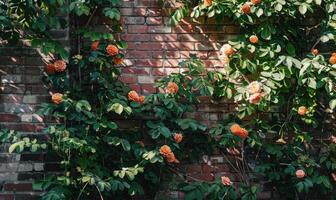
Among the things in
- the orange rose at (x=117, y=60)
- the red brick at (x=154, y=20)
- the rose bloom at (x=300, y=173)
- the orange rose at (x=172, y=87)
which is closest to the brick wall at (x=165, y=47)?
the red brick at (x=154, y=20)

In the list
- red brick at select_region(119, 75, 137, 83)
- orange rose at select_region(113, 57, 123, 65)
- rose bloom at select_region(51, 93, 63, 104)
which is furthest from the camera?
red brick at select_region(119, 75, 137, 83)

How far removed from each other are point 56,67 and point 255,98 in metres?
1.43

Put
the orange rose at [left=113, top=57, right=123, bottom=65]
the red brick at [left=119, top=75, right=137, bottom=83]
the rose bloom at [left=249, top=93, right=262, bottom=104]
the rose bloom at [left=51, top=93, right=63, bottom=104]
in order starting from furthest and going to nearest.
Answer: the red brick at [left=119, top=75, right=137, bottom=83] → the orange rose at [left=113, top=57, right=123, bottom=65] → the rose bloom at [left=249, top=93, right=262, bottom=104] → the rose bloom at [left=51, top=93, right=63, bottom=104]

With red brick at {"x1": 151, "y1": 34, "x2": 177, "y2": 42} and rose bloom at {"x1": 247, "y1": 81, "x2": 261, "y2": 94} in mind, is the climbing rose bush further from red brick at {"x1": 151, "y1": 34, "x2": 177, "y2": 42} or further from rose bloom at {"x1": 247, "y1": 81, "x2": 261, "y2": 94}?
red brick at {"x1": 151, "y1": 34, "x2": 177, "y2": 42}

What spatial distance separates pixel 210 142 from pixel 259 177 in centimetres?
50

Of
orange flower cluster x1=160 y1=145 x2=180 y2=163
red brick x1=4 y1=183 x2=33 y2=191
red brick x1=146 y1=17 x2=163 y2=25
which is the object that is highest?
red brick x1=146 y1=17 x2=163 y2=25

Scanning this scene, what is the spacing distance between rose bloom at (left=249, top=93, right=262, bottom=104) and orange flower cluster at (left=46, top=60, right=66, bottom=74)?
1.35 metres

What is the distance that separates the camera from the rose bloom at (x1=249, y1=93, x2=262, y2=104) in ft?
10.6

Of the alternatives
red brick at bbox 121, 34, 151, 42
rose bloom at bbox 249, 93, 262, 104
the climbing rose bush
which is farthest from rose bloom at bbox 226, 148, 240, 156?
red brick at bbox 121, 34, 151, 42

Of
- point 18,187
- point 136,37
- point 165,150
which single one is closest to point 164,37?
point 136,37

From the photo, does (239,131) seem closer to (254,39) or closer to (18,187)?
(254,39)

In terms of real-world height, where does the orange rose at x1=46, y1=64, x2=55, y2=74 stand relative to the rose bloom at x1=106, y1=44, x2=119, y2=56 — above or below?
below

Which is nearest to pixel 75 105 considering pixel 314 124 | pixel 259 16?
pixel 259 16

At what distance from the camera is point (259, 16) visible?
3357mm
